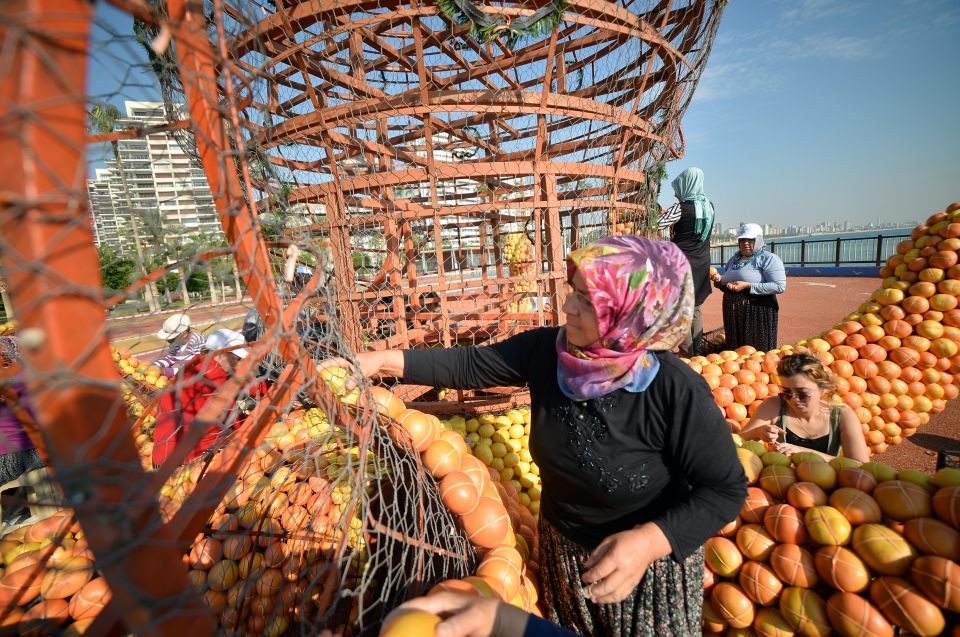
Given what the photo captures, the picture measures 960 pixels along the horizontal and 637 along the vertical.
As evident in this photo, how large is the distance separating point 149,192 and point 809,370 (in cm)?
328

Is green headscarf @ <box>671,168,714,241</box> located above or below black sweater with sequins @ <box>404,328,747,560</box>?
above

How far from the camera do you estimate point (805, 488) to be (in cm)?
167

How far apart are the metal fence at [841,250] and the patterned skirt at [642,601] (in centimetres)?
1507

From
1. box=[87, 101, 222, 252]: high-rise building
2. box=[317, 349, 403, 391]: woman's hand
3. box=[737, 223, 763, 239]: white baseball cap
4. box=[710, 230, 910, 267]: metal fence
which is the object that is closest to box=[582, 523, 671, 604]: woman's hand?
box=[317, 349, 403, 391]: woman's hand

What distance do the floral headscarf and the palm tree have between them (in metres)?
1.16

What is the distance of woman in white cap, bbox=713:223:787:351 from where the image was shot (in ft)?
13.7

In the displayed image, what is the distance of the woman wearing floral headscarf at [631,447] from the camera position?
3.91 ft

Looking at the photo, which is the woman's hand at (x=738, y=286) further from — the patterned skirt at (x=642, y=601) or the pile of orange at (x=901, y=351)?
the patterned skirt at (x=642, y=601)

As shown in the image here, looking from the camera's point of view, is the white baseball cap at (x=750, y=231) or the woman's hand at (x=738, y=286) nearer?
the woman's hand at (x=738, y=286)

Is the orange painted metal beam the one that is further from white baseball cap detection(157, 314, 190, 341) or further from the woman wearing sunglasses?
the woman wearing sunglasses

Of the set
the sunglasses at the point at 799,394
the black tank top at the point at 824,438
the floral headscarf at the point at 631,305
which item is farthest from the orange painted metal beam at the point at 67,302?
the black tank top at the point at 824,438

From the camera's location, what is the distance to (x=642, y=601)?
52.9 inches

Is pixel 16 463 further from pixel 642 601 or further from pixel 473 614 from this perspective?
pixel 642 601

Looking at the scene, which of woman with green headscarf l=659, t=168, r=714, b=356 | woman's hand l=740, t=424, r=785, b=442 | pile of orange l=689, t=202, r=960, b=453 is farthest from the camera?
woman with green headscarf l=659, t=168, r=714, b=356
